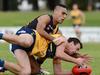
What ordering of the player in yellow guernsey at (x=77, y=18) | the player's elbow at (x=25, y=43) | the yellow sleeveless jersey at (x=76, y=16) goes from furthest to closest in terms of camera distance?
the yellow sleeveless jersey at (x=76, y=16) → the player in yellow guernsey at (x=77, y=18) → the player's elbow at (x=25, y=43)

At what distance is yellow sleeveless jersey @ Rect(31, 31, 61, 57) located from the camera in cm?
1126

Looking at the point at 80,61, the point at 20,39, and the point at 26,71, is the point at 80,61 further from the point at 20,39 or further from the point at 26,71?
the point at 20,39

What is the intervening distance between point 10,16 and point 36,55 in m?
32.4

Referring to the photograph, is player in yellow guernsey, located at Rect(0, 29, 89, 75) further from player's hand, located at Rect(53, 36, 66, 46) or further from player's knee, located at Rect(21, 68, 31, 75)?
player's knee, located at Rect(21, 68, 31, 75)

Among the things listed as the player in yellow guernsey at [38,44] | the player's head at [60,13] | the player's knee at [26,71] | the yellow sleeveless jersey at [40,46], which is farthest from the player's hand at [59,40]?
the player's knee at [26,71]

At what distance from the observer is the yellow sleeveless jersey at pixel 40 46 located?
1126 cm

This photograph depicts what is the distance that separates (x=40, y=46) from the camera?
1133cm

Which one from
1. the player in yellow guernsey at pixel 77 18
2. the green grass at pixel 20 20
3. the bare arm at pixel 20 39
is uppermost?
the bare arm at pixel 20 39

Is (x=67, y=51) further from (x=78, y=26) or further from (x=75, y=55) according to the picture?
(x=78, y=26)

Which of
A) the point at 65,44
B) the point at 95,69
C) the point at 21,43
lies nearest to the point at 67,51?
the point at 65,44

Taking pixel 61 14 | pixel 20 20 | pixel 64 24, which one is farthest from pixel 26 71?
pixel 20 20

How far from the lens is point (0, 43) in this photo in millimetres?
26359

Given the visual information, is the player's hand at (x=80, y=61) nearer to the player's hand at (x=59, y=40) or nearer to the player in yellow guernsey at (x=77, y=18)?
the player's hand at (x=59, y=40)

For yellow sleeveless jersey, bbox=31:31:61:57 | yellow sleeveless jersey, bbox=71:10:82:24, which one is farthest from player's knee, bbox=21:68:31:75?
yellow sleeveless jersey, bbox=71:10:82:24
